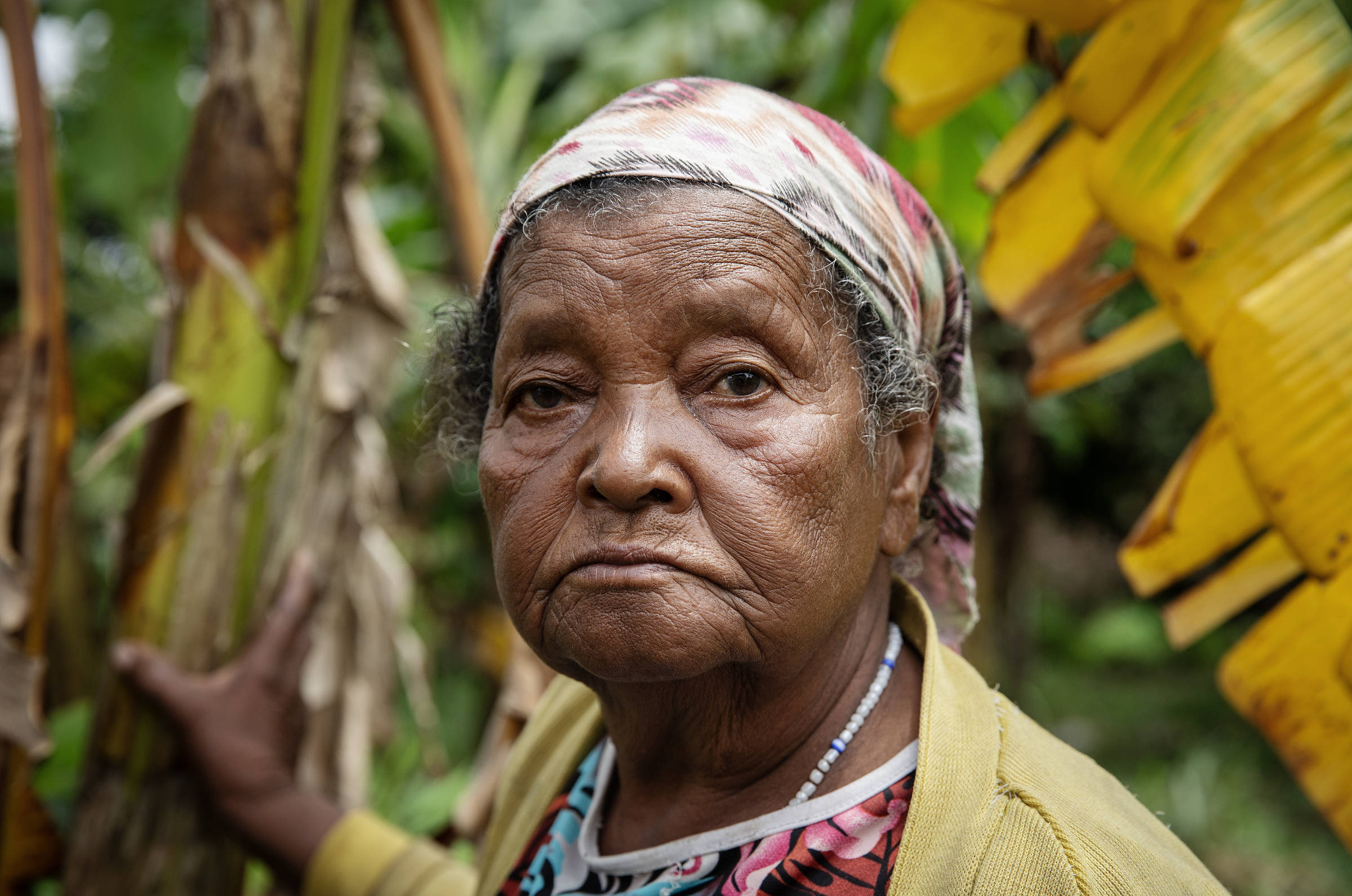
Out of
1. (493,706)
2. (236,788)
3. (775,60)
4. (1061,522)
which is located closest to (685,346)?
(236,788)

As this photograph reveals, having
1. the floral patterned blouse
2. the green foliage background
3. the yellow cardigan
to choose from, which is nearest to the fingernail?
the green foliage background

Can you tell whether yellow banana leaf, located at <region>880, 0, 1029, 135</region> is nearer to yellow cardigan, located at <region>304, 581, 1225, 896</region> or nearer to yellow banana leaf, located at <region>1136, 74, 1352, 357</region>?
yellow banana leaf, located at <region>1136, 74, 1352, 357</region>

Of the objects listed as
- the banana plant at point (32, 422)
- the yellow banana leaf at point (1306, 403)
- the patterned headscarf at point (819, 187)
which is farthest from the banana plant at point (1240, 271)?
the banana plant at point (32, 422)

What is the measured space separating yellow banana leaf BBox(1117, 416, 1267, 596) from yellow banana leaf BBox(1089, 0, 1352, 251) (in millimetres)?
350

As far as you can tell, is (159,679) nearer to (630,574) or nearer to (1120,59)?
(630,574)

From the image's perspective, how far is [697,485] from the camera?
3.73 ft

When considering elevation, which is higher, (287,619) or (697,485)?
(697,485)

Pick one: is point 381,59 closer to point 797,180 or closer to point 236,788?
point 236,788

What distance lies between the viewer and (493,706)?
5164 millimetres

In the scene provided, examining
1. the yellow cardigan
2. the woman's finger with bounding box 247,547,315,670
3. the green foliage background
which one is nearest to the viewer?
the yellow cardigan

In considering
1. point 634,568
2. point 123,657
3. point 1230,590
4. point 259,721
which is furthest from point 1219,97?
point 123,657

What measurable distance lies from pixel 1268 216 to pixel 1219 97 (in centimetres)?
19

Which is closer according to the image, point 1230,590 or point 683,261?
point 683,261

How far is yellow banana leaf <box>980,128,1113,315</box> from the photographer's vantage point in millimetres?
1761
